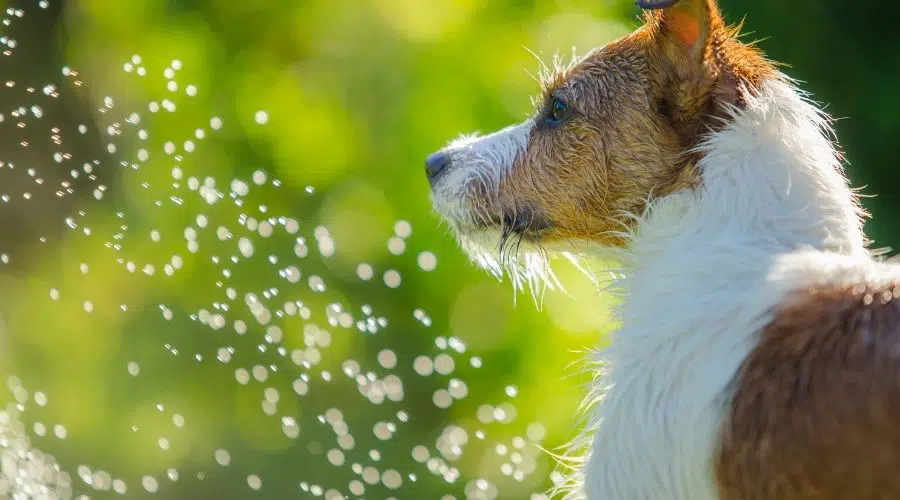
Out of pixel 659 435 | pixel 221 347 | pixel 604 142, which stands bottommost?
pixel 221 347

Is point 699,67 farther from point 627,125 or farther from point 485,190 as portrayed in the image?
point 485,190

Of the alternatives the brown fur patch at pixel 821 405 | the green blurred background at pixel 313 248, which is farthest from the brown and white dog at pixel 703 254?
the green blurred background at pixel 313 248

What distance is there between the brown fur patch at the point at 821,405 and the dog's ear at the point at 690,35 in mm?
591

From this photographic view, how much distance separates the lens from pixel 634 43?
2561mm

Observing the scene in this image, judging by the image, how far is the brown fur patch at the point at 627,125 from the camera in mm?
2328

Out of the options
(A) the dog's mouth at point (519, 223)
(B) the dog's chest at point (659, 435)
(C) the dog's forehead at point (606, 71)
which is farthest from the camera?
(A) the dog's mouth at point (519, 223)

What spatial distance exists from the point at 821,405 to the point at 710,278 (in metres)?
0.40

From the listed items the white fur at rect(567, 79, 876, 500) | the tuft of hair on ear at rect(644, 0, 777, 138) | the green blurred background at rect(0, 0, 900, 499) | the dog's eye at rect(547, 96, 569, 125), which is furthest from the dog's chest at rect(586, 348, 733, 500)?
the green blurred background at rect(0, 0, 900, 499)

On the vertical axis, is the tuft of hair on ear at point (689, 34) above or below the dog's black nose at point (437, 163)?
above

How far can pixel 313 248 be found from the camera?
4875 mm

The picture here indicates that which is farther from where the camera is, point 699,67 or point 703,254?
point 699,67

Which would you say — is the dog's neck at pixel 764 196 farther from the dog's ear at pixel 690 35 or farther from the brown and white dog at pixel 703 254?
the dog's ear at pixel 690 35

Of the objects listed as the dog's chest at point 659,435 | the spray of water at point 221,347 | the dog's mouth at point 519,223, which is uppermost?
the dog's mouth at point 519,223

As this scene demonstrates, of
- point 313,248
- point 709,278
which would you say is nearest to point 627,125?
point 709,278
